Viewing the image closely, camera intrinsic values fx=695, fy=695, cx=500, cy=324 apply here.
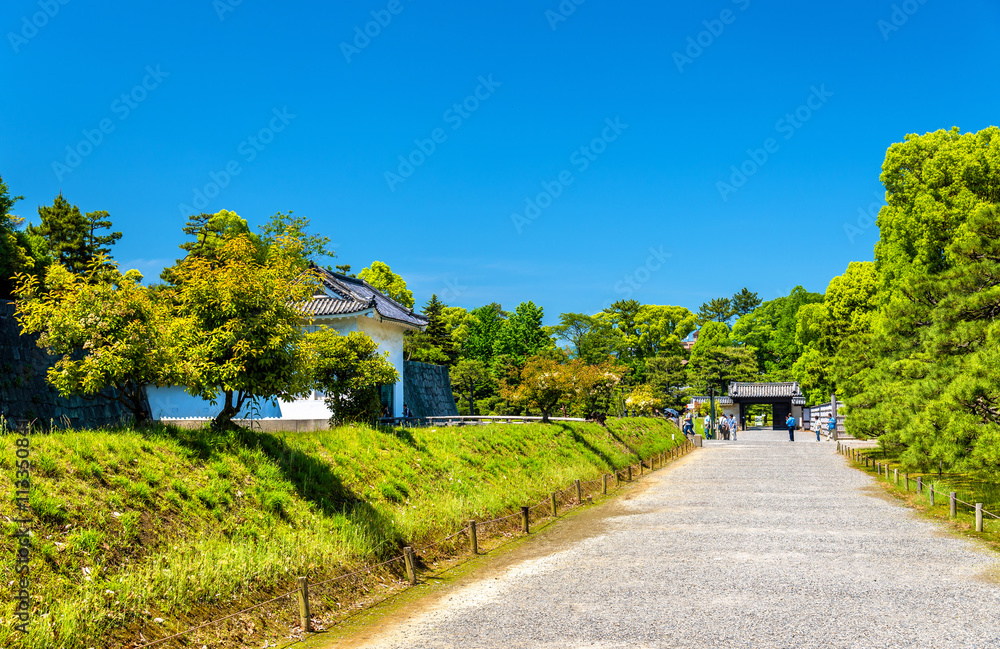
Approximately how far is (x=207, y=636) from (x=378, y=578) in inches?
117

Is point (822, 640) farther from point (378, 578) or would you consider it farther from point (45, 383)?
point (45, 383)

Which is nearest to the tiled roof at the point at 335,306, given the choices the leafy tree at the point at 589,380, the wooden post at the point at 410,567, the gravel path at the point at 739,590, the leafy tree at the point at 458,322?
the leafy tree at the point at 589,380

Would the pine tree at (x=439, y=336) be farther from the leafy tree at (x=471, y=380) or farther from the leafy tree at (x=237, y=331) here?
the leafy tree at (x=237, y=331)

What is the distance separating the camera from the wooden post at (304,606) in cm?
796

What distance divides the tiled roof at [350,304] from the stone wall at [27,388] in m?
6.91

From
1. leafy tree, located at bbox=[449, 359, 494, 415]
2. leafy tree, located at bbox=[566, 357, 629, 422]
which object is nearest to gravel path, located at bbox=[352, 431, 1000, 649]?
leafy tree, located at bbox=[566, 357, 629, 422]

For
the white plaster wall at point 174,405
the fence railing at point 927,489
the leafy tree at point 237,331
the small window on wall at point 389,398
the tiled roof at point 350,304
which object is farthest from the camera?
the small window on wall at point 389,398

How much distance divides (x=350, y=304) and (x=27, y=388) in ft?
32.6

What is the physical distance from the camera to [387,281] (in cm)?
5412

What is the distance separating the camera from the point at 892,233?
27.4 metres

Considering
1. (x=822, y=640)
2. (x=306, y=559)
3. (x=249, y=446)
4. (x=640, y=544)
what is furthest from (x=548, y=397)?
(x=822, y=640)

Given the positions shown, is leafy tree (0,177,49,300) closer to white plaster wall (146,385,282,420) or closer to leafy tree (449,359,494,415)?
white plaster wall (146,385,282,420)

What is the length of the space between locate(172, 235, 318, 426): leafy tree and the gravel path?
15.6 ft

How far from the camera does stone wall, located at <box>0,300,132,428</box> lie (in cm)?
1670
